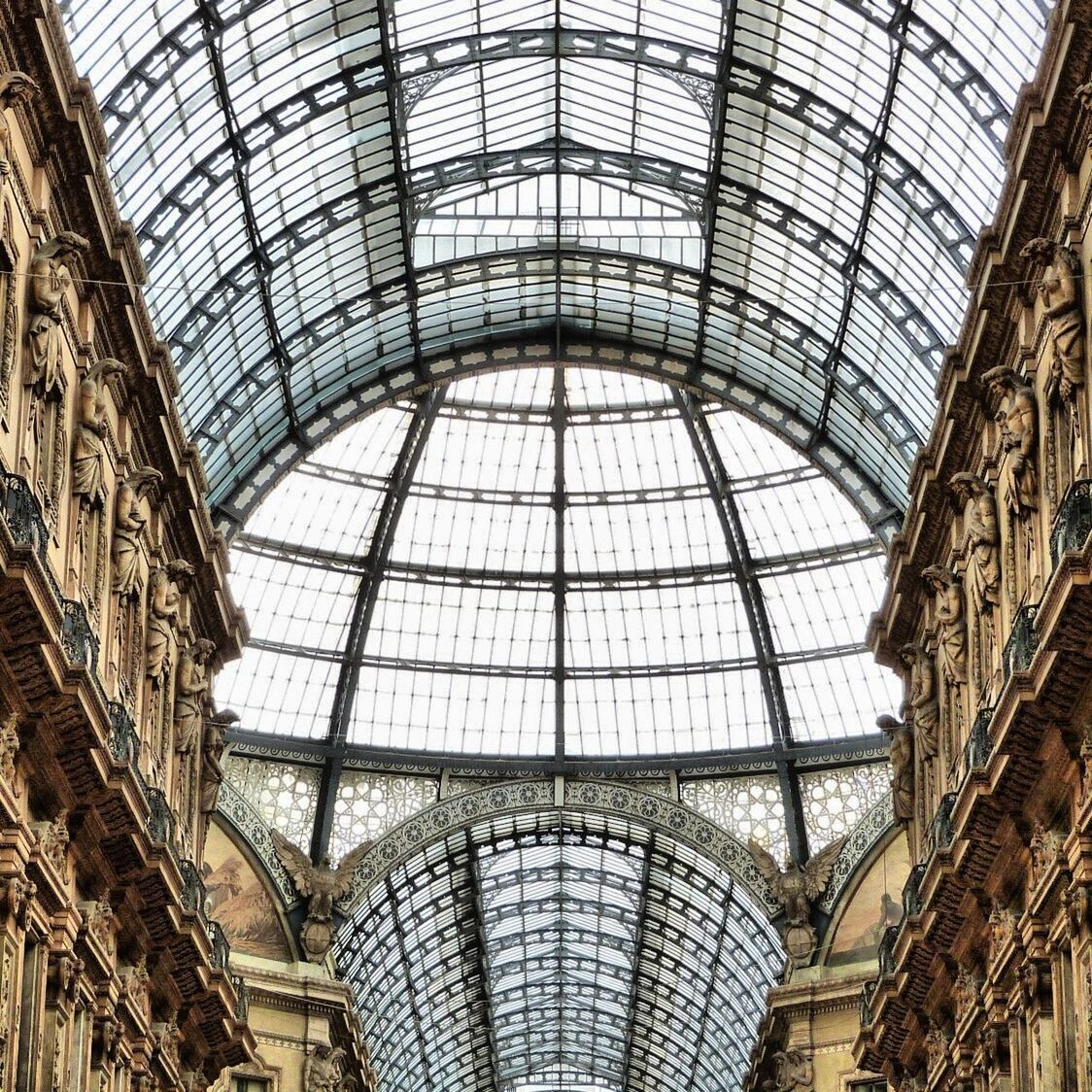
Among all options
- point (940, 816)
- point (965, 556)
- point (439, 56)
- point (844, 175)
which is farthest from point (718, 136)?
point (940, 816)

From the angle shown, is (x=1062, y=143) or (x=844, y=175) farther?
(x=844, y=175)

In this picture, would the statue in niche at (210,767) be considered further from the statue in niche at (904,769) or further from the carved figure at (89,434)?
the statue in niche at (904,769)

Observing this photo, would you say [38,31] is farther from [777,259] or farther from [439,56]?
[777,259]

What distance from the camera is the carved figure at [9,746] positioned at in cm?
2420

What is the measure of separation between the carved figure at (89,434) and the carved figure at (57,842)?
169 inches

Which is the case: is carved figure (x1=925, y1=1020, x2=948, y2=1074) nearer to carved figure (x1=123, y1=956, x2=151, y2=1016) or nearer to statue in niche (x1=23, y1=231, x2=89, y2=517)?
carved figure (x1=123, y1=956, x2=151, y2=1016)

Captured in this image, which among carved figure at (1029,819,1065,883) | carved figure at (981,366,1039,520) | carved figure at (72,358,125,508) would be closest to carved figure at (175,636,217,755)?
carved figure at (72,358,125,508)

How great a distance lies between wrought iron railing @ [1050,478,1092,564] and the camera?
23.4 meters

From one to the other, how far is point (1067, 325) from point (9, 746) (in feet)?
42.4

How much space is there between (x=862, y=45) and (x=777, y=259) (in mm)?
9440

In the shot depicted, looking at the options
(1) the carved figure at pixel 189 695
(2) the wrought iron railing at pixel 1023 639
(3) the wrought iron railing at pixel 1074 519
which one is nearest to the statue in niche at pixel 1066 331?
(3) the wrought iron railing at pixel 1074 519

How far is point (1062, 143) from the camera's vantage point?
25.3 metres

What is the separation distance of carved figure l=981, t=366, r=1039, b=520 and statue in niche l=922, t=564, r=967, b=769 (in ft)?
17.6

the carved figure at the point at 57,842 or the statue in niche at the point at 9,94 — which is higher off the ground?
the statue in niche at the point at 9,94
